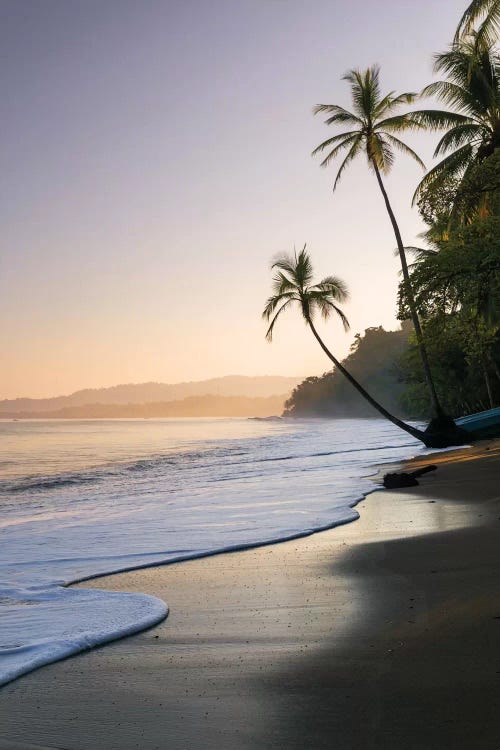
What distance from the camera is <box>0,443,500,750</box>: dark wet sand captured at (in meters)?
2.82

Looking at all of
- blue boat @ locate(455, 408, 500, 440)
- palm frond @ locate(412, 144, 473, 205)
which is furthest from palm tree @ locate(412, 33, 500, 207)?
blue boat @ locate(455, 408, 500, 440)

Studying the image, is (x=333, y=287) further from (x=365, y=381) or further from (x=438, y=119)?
(x=365, y=381)

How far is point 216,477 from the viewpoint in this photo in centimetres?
1862

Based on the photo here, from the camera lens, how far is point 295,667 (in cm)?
356

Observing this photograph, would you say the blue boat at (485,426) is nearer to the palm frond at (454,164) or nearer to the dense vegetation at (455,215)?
the dense vegetation at (455,215)

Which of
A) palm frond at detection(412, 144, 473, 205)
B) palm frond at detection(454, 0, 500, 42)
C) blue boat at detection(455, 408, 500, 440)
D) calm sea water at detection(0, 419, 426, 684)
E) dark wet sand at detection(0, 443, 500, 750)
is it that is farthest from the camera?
blue boat at detection(455, 408, 500, 440)

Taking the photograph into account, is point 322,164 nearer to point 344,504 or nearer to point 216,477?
point 216,477

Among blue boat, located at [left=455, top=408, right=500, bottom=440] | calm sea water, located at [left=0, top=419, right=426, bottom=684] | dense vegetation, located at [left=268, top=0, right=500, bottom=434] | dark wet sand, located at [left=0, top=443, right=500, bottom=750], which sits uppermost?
dense vegetation, located at [left=268, top=0, right=500, bottom=434]

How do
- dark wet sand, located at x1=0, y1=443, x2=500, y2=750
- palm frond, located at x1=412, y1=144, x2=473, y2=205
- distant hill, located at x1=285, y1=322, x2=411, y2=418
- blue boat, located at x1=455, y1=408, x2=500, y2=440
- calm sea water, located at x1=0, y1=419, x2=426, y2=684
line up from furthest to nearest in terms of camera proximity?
1. distant hill, located at x1=285, y1=322, x2=411, y2=418
2. blue boat, located at x1=455, y1=408, x2=500, y2=440
3. palm frond, located at x1=412, y1=144, x2=473, y2=205
4. calm sea water, located at x1=0, y1=419, x2=426, y2=684
5. dark wet sand, located at x1=0, y1=443, x2=500, y2=750

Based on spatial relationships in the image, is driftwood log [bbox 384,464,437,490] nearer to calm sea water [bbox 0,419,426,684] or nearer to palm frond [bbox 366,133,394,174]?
calm sea water [bbox 0,419,426,684]

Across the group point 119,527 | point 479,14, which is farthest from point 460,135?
point 119,527

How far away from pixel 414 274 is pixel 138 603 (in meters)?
9.78

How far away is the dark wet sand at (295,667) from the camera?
282cm

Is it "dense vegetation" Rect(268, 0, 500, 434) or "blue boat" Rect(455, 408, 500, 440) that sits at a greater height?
"dense vegetation" Rect(268, 0, 500, 434)
